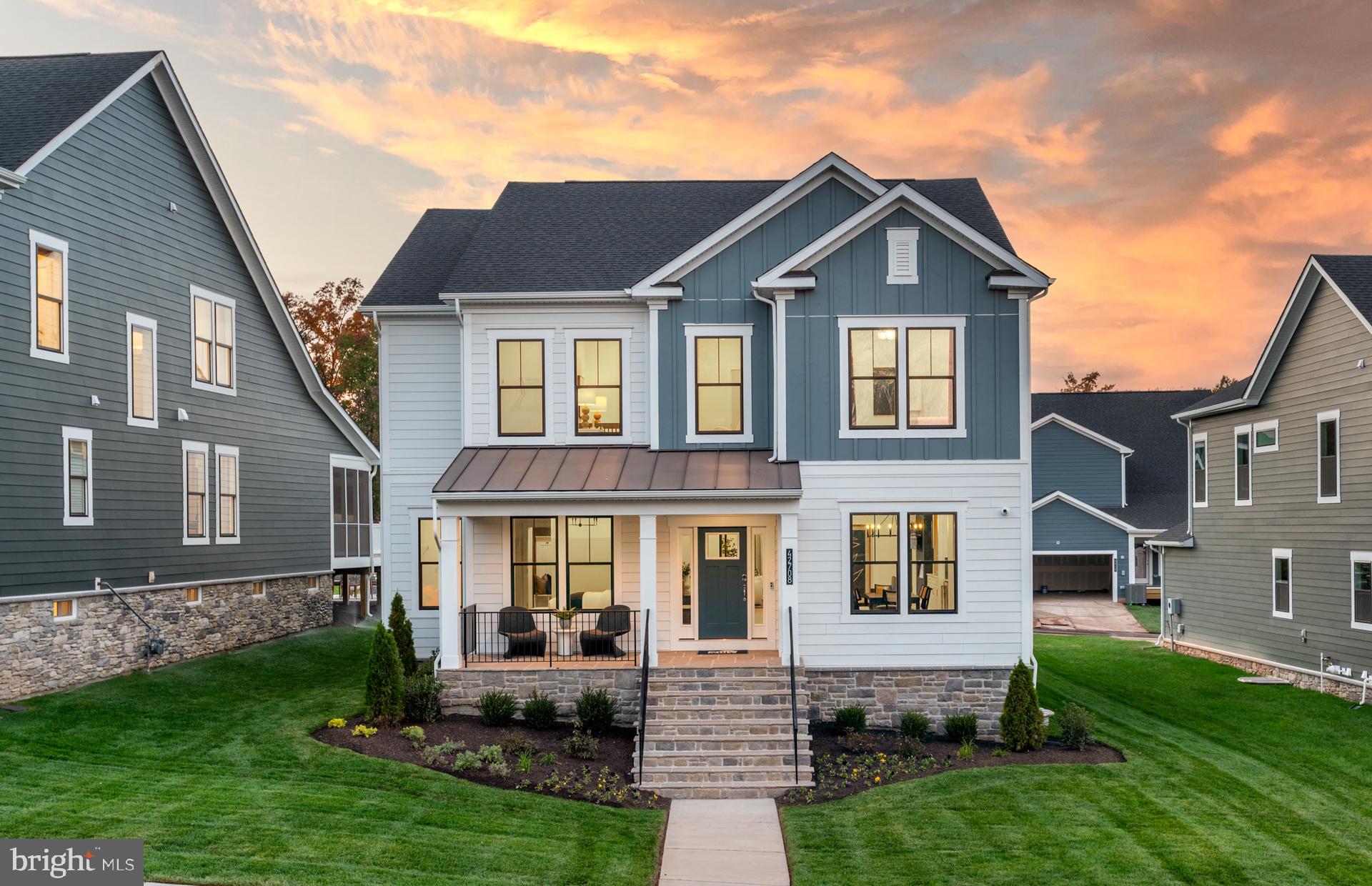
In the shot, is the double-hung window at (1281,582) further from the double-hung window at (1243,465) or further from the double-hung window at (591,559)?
the double-hung window at (591,559)

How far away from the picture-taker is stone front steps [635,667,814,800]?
41.7 feet

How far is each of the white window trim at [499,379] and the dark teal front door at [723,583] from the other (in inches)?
132

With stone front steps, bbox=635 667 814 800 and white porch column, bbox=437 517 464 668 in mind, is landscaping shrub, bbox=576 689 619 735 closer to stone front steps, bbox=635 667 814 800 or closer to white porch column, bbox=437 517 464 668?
stone front steps, bbox=635 667 814 800

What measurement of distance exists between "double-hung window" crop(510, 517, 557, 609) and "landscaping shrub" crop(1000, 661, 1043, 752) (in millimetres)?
7594

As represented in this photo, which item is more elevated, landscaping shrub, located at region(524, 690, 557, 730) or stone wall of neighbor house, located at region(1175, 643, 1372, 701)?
landscaping shrub, located at region(524, 690, 557, 730)

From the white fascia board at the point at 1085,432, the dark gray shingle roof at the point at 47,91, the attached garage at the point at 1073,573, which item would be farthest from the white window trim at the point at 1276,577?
the dark gray shingle roof at the point at 47,91

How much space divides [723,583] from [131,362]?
38.8ft

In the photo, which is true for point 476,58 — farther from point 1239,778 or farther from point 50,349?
point 1239,778

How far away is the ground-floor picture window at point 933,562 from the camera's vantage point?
50.5 ft

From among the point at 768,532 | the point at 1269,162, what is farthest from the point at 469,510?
the point at 1269,162

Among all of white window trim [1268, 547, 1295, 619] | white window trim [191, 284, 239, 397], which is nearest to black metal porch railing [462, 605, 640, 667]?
white window trim [191, 284, 239, 397]

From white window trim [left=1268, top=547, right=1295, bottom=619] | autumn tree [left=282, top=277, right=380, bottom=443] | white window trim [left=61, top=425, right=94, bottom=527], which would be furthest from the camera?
autumn tree [left=282, top=277, right=380, bottom=443]

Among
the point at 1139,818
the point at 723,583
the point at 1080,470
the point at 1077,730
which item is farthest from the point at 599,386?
the point at 1080,470

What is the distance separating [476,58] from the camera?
22453 mm
